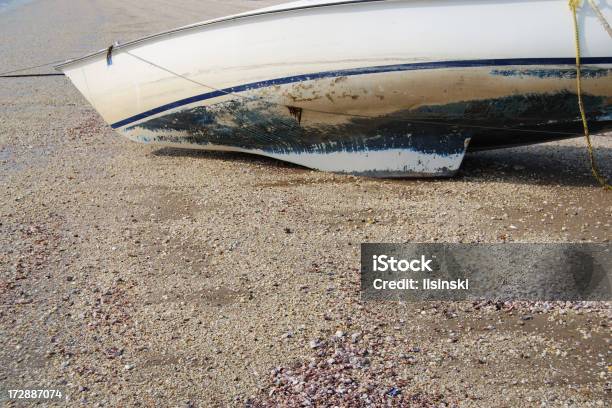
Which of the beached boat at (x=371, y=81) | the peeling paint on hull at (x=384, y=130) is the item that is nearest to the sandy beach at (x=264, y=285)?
the peeling paint on hull at (x=384, y=130)

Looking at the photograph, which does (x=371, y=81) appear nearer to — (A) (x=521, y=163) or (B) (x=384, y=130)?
(B) (x=384, y=130)

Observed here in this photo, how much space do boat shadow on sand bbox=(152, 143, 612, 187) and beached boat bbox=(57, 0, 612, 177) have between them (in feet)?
0.77

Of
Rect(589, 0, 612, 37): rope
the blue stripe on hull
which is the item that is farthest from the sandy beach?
Rect(589, 0, 612, 37): rope

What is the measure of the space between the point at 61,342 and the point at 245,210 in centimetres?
198

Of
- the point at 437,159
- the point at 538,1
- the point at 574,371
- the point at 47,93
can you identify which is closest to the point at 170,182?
the point at 437,159

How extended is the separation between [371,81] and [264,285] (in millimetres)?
2170

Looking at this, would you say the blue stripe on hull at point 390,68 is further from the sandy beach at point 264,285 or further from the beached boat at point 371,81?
the sandy beach at point 264,285

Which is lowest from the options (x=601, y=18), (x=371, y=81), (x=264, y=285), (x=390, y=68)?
(x=264, y=285)

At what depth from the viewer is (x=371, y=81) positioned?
5.81 metres

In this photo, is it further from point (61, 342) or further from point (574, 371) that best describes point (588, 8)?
point (61, 342)

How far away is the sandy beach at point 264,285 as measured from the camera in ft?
11.5

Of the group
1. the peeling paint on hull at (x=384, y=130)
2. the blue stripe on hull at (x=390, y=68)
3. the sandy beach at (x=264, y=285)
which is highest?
the blue stripe on hull at (x=390, y=68)

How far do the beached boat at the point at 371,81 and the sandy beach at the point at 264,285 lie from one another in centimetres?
31

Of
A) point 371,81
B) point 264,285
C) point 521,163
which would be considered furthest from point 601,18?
point 264,285
